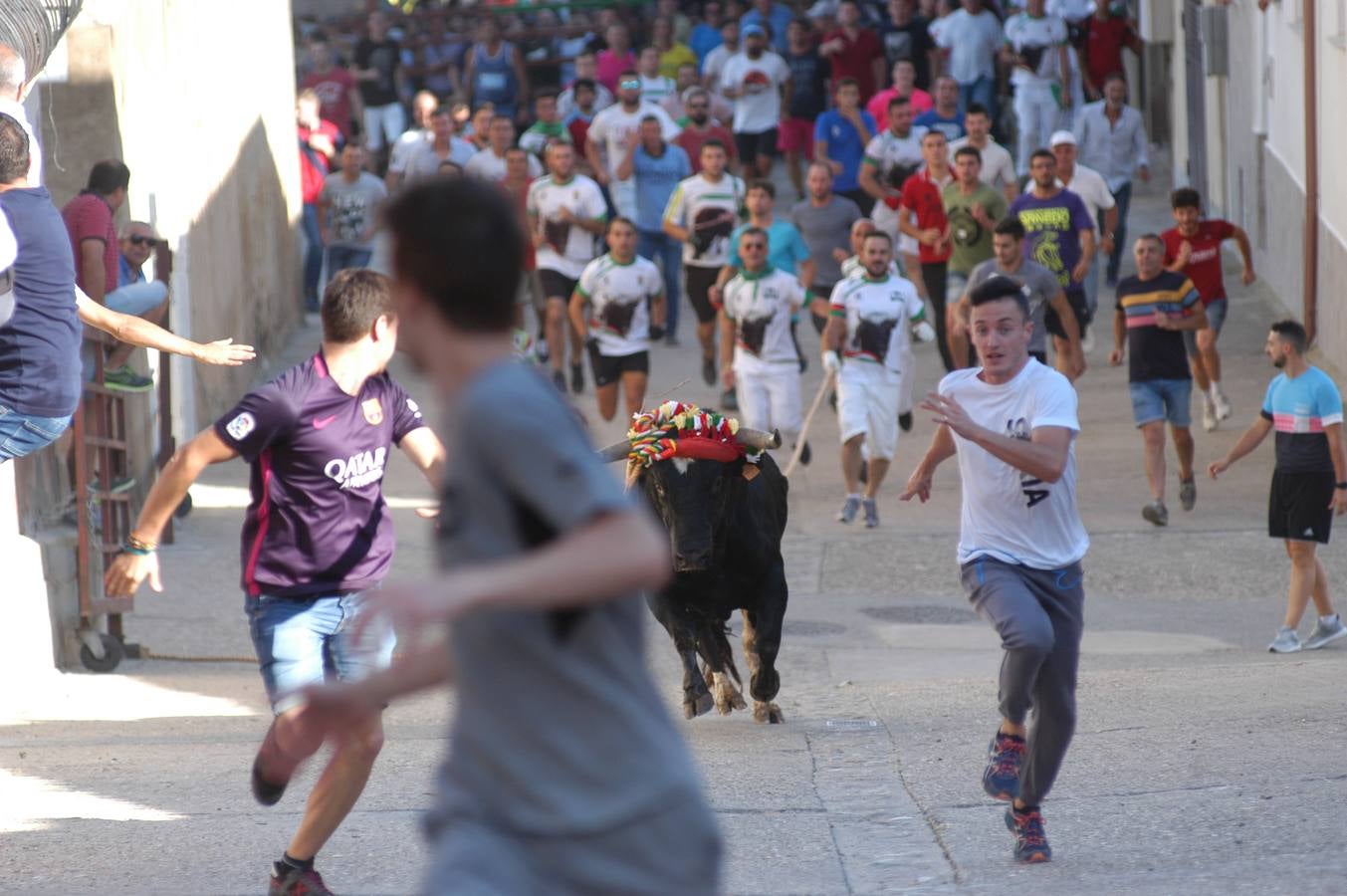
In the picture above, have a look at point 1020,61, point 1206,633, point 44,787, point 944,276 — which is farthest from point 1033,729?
point 1020,61

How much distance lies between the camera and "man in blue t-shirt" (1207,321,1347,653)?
10.4m

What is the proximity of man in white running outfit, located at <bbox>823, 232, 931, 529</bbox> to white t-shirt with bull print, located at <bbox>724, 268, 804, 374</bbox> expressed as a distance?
627mm

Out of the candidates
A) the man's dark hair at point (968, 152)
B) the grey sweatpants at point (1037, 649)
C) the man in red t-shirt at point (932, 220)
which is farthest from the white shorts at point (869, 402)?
the grey sweatpants at point (1037, 649)

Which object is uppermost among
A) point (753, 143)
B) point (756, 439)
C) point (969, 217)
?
point (753, 143)

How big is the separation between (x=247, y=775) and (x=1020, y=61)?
17512mm

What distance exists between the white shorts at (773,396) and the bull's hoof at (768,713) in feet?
20.0

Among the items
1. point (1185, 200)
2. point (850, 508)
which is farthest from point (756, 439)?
point (1185, 200)

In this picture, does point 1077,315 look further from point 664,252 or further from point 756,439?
point 756,439

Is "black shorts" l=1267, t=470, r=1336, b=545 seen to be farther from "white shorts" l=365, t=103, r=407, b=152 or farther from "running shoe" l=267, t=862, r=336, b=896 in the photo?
"white shorts" l=365, t=103, r=407, b=152

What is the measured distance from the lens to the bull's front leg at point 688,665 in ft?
28.9

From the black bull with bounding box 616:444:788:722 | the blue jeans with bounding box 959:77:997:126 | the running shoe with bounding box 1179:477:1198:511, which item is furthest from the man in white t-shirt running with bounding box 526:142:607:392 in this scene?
the black bull with bounding box 616:444:788:722

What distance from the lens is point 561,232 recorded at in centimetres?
1789

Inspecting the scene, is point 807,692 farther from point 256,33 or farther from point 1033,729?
point 256,33

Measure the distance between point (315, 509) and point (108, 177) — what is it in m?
6.74
